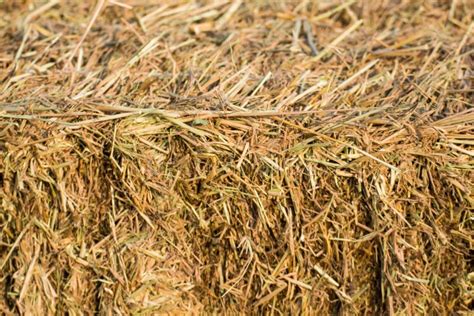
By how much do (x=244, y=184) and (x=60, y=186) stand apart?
72cm

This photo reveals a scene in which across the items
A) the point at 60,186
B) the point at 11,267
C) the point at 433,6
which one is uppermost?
the point at 60,186

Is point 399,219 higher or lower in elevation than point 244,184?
lower

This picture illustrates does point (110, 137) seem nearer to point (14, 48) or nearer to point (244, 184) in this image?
point (244, 184)

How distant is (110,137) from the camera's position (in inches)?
109

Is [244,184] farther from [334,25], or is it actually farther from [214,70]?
[334,25]

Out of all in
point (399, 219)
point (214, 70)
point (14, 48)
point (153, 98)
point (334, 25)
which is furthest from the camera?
point (334, 25)

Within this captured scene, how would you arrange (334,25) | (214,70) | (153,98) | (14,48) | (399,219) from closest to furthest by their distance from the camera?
(399,219)
(153,98)
(214,70)
(14,48)
(334,25)

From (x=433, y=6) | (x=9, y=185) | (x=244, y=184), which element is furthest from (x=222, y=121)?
(x=433, y=6)

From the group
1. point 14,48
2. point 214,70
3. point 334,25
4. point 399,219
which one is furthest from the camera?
point 334,25

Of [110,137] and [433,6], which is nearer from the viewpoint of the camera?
[110,137]

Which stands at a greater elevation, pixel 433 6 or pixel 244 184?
pixel 244 184

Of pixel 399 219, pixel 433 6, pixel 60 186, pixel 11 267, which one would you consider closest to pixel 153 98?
pixel 60 186

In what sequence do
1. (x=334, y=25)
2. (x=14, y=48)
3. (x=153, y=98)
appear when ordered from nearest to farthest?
(x=153, y=98) → (x=14, y=48) → (x=334, y=25)

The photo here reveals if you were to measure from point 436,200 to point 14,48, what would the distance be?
84.5 inches
